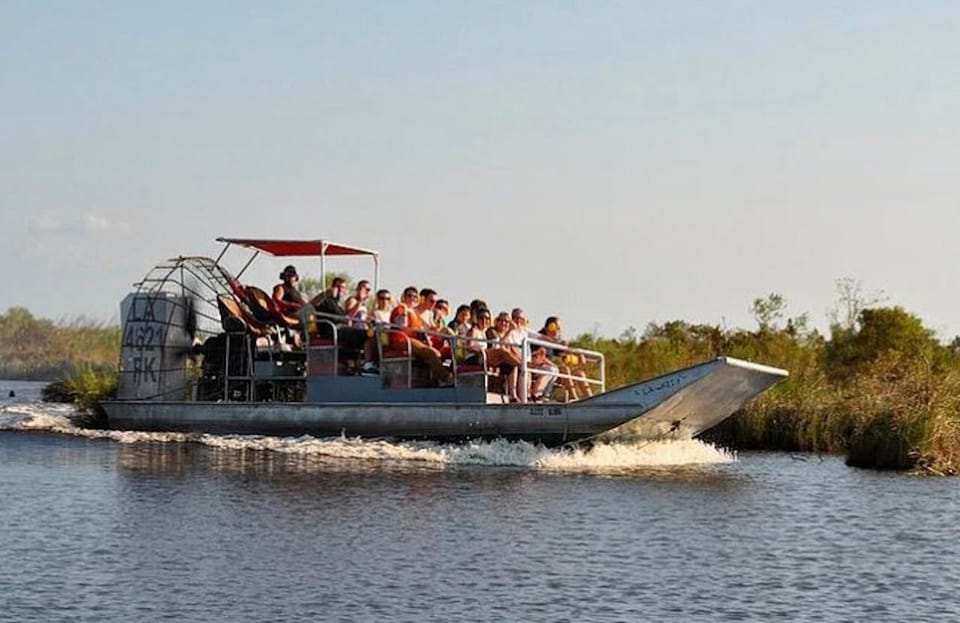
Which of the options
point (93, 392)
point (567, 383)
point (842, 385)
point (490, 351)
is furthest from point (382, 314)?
point (842, 385)

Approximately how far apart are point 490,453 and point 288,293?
5.19 m

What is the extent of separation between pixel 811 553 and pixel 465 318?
36.1ft

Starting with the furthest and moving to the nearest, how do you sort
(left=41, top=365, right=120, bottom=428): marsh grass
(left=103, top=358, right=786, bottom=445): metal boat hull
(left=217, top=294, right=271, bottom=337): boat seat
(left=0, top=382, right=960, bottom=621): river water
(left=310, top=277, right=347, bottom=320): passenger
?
(left=41, top=365, right=120, bottom=428): marsh grass < (left=217, top=294, right=271, bottom=337): boat seat < (left=310, top=277, right=347, bottom=320): passenger < (left=103, top=358, right=786, bottom=445): metal boat hull < (left=0, top=382, right=960, bottom=621): river water

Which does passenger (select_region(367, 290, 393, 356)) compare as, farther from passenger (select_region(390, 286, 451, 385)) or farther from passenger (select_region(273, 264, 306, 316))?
passenger (select_region(273, 264, 306, 316))

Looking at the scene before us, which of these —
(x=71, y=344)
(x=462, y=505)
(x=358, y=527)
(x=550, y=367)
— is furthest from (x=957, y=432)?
(x=71, y=344)

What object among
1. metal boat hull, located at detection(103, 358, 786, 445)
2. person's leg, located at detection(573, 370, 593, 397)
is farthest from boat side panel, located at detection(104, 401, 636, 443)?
person's leg, located at detection(573, 370, 593, 397)

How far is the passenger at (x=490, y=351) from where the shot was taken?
27.0 m

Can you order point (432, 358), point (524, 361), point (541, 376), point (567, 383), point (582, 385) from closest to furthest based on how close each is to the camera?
point (524, 361), point (432, 358), point (541, 376), point (567, 383), point (582, 385)

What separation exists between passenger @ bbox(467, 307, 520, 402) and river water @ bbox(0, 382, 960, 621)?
1.38 meters

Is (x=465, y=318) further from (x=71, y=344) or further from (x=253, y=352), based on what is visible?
(x=71, y=344)

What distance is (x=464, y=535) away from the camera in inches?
728

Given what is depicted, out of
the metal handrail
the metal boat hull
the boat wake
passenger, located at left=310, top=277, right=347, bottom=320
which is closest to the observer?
the metal boat hull

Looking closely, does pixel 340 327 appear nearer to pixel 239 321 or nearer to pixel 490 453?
pixel 239 321

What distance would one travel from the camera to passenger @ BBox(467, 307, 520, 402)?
27047mm
